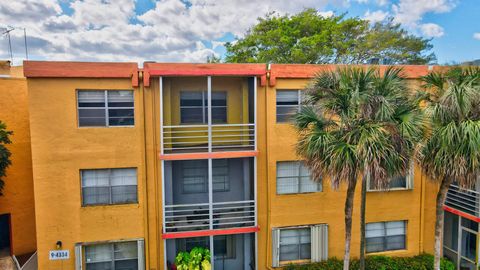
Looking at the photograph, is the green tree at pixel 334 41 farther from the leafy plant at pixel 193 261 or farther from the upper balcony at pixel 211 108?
the leafy plant at pixel 193 261

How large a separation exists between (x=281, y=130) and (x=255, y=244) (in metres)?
4.49

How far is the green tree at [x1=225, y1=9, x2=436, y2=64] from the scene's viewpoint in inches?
1042

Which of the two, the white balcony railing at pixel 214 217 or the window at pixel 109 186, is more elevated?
the window at pixel 109 186

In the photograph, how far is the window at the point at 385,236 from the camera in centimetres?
1297

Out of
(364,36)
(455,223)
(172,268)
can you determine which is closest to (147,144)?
(172,268)

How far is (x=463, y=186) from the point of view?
8.91 m

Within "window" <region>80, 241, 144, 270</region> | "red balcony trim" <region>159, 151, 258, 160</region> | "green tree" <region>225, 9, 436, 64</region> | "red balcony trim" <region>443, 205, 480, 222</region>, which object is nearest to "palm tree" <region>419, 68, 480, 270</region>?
"red balcony trim" <region>443, 205, 480, 222</region>

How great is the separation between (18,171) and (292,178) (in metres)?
12.2

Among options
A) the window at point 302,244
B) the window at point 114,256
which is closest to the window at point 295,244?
the window at point 302,244

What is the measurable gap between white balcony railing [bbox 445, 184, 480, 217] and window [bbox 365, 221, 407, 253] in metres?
2.04

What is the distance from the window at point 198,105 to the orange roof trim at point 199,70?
1158 mm

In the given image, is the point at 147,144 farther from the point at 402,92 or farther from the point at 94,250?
the point at 402,92

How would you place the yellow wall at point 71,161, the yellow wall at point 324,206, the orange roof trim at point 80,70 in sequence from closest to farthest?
the orange roof trim at point 80,70
the yellow wall at point 71,161
the yellow wall at point 324,206

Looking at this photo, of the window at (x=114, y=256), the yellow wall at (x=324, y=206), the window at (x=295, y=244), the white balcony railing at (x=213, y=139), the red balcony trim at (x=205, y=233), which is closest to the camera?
the red balcony trim at (x=205, y=233)
